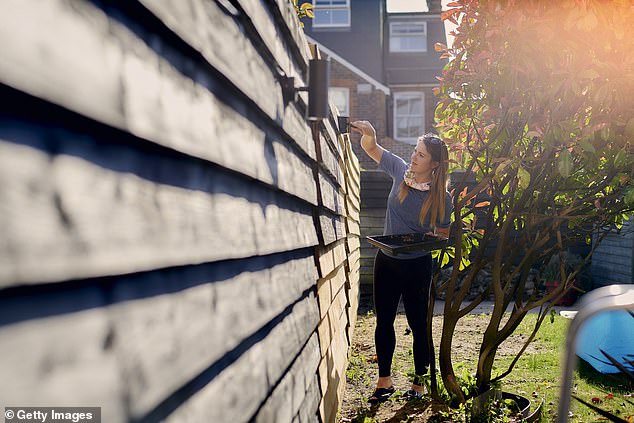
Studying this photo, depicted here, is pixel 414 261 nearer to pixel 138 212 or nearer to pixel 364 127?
pixel 364 127

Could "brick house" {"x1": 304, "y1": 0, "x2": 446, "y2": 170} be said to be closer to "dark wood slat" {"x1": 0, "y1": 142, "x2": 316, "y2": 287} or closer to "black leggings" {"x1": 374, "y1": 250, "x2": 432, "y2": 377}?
"black leggings" {"x1": 374, "y1": 250, "x2": 432, "y2": 377}

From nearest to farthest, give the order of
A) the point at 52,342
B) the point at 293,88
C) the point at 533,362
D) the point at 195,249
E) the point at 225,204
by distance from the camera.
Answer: the point at 52,342 < the point at 195,249 < the point at 225,204 < the point at 293,88 < the point at 533,362

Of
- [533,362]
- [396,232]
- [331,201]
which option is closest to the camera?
[331,201]

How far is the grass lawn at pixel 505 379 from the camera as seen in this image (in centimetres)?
421

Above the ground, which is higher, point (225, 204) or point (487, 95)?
point (487, 95)

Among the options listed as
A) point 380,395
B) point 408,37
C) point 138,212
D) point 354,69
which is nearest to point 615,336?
point 138,212

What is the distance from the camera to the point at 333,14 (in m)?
21.3

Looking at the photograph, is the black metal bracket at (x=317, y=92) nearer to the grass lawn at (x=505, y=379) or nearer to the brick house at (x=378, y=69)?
the grass lawn at (x=505, y=379)

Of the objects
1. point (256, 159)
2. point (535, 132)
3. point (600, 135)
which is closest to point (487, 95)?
point (535, 132)

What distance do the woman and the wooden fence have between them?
289cm

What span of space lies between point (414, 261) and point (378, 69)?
1735cm

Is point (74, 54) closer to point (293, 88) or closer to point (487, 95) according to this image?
point (293, 88)

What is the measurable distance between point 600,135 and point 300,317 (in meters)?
2.29

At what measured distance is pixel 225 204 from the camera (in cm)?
134
